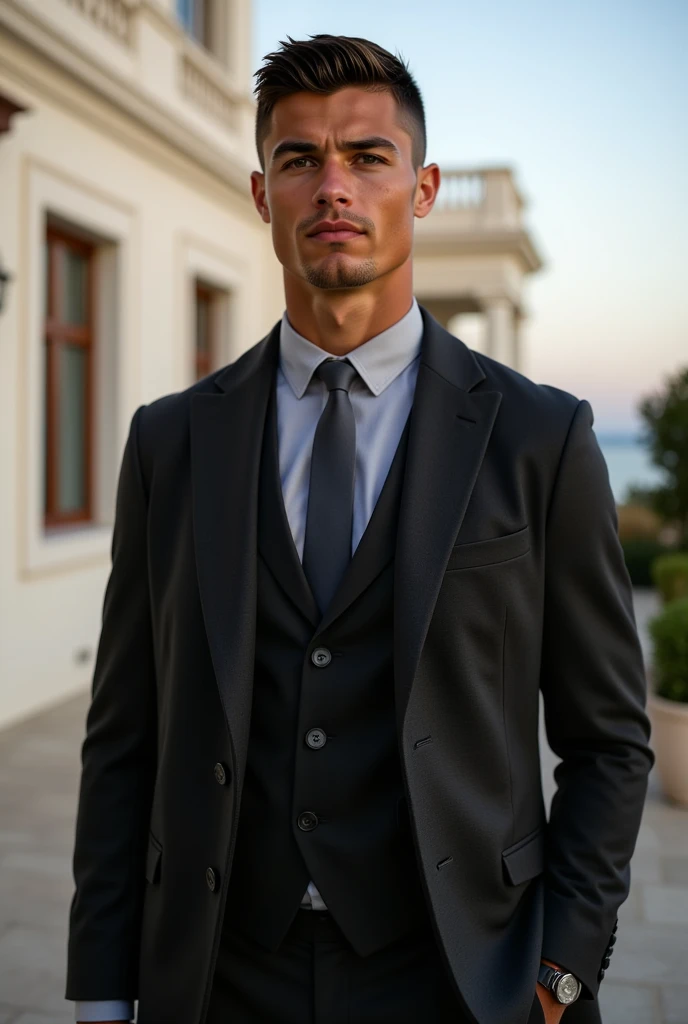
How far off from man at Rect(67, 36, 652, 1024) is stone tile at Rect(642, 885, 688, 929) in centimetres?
262

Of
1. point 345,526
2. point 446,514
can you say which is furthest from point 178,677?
point 446,514

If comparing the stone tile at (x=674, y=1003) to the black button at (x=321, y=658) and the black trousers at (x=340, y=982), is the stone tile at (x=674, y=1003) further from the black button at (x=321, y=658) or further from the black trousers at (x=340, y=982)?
the black button at (x=321, y=658)

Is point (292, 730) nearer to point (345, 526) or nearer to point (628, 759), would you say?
point (345, 526)

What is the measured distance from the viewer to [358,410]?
1.70 meters

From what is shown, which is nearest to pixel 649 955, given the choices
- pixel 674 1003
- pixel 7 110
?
pixel 674 1003

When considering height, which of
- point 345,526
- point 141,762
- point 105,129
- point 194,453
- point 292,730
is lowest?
point 141,762

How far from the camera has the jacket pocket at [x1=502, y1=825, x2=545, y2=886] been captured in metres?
1.56

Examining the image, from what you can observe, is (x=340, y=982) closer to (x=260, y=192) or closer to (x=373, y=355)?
(x=373, y=355)

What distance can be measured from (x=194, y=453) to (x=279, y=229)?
1.29ft

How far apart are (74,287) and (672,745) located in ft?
18.6

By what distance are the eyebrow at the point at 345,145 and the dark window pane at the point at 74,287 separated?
6.66 meters

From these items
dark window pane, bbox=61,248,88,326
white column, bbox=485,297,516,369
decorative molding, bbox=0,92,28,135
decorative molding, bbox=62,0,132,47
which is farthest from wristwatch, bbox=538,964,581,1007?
white column, bbox=485,297,516,369

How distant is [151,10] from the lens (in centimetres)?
850

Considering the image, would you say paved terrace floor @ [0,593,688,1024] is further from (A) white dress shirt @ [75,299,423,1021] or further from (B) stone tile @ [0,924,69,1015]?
(A) white dress shirt @ [75,299,423,1021]
